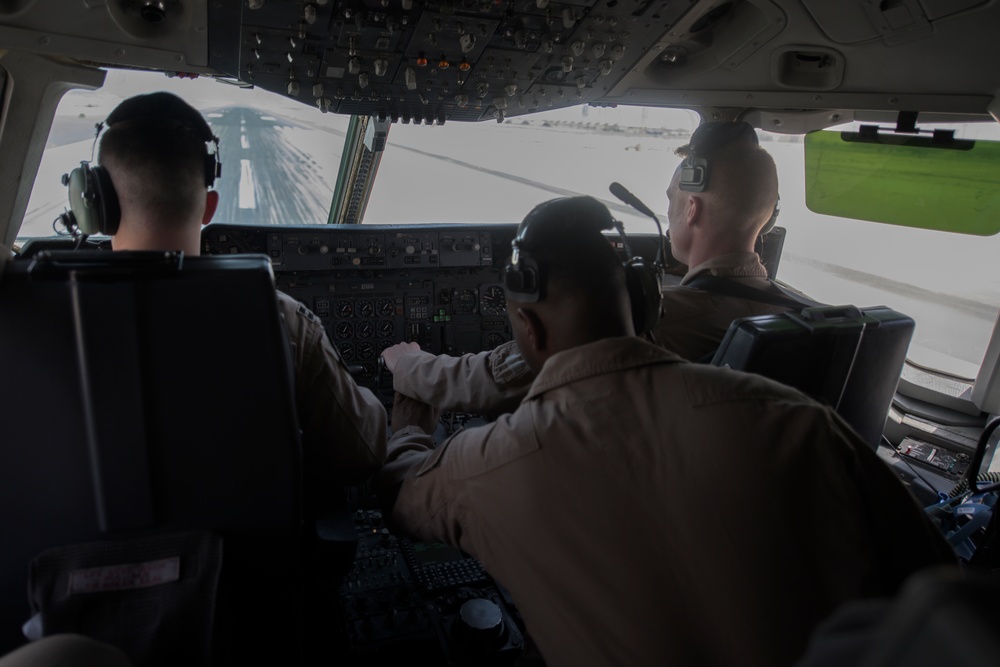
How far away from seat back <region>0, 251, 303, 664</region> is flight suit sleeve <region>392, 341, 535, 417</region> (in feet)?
2.78

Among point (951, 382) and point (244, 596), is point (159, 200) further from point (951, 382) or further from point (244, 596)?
point (951, 382)

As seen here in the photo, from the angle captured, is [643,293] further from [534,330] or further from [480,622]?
[480,622]

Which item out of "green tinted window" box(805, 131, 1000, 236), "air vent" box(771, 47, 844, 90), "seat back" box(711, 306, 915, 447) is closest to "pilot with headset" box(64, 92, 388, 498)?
"seat back" box(711, 306, 915, 447)

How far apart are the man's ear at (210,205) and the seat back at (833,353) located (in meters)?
1.16

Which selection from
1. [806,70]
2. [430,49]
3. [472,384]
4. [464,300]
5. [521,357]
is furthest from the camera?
[464,300]

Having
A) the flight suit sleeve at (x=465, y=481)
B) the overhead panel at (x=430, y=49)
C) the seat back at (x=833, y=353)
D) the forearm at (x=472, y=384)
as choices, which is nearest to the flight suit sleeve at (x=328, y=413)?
the flight suit sleeve at (x=465, y=481)

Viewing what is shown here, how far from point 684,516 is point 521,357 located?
1.01 meters

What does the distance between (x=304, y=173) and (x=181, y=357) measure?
28.6ft

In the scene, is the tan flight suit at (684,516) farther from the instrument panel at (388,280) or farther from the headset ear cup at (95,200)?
the instrument panel at (388,280)

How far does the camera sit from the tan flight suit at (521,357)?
1.76 m

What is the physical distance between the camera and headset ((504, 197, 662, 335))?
1.11 m

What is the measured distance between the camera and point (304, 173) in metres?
9.10

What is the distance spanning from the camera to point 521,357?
1.81 meters

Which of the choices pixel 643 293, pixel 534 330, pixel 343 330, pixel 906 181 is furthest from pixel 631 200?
pixel 906 181
